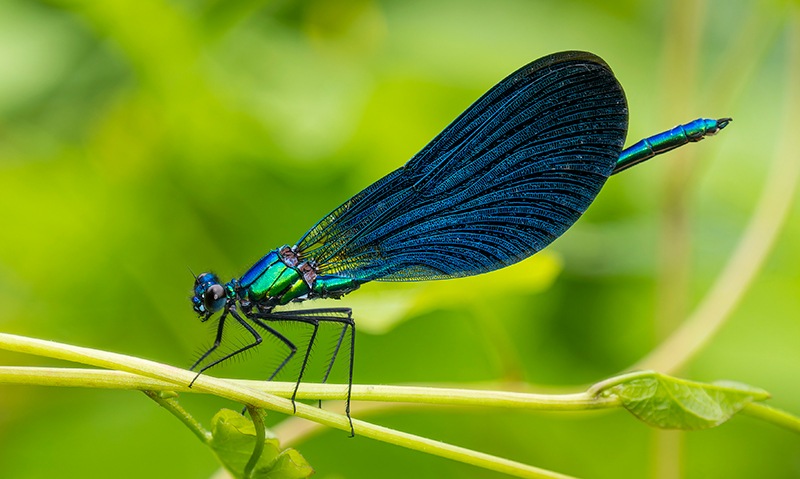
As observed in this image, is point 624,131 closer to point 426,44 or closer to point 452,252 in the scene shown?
point 452,252

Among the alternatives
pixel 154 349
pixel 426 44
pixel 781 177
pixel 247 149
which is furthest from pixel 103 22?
pixel 781 177

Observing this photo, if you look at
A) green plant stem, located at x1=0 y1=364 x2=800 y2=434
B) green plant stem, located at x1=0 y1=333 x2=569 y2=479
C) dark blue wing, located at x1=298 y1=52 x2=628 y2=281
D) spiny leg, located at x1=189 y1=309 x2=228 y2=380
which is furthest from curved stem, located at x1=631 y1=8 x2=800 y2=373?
spiny leg, located at x1=189 y1=309 x2=228 y2=380

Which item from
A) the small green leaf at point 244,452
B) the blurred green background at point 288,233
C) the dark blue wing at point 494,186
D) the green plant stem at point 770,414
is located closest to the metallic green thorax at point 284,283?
the dark blue wing at point 494,186

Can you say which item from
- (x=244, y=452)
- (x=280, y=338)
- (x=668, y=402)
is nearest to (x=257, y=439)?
(x=244, y=452)

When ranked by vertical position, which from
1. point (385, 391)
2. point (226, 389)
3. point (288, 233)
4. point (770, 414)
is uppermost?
point (288, 233)

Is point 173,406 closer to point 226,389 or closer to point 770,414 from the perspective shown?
point 226,389

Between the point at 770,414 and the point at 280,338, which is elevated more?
the point at 280,338
